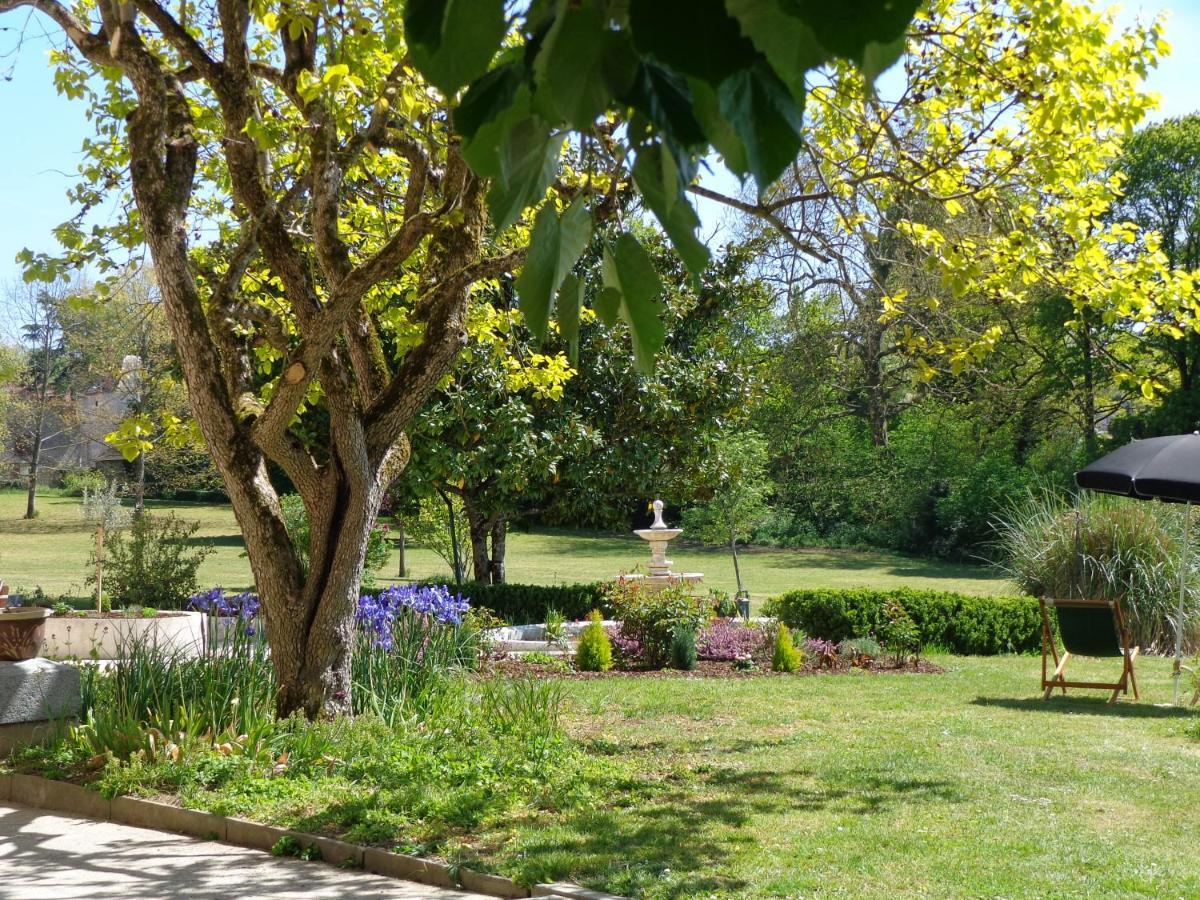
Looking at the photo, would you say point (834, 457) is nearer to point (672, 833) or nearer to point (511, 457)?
point (511, 457)

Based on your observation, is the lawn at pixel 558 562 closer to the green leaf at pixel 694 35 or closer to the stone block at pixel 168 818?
the stone block at pixel 168 818

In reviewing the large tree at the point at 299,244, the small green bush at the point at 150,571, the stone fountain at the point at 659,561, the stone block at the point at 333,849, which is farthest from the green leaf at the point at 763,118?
the small green bush at the point at 150,571

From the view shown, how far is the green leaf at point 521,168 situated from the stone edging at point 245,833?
3.77m

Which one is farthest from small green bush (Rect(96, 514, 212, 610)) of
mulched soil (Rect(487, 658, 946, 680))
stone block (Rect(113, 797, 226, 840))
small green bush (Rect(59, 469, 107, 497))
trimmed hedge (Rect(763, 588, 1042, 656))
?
small green bush (Rect(59, 469, 107, 497))

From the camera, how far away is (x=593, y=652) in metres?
11.5

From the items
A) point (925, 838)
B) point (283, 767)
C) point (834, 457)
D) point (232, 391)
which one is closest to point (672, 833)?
point (925, 838)

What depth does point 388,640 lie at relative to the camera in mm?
7918

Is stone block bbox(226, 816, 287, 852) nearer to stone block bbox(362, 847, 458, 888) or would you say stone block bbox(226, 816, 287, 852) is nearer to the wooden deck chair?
stone block bbox(362, 847, 458, 888)

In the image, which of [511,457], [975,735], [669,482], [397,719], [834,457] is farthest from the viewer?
[834,457]

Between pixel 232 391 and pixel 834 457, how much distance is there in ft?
96.7

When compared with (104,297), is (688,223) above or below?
below

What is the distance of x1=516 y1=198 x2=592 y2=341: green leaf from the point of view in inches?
39.0

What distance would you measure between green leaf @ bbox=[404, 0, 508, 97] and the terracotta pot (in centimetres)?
686

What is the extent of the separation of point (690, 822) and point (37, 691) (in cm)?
406
